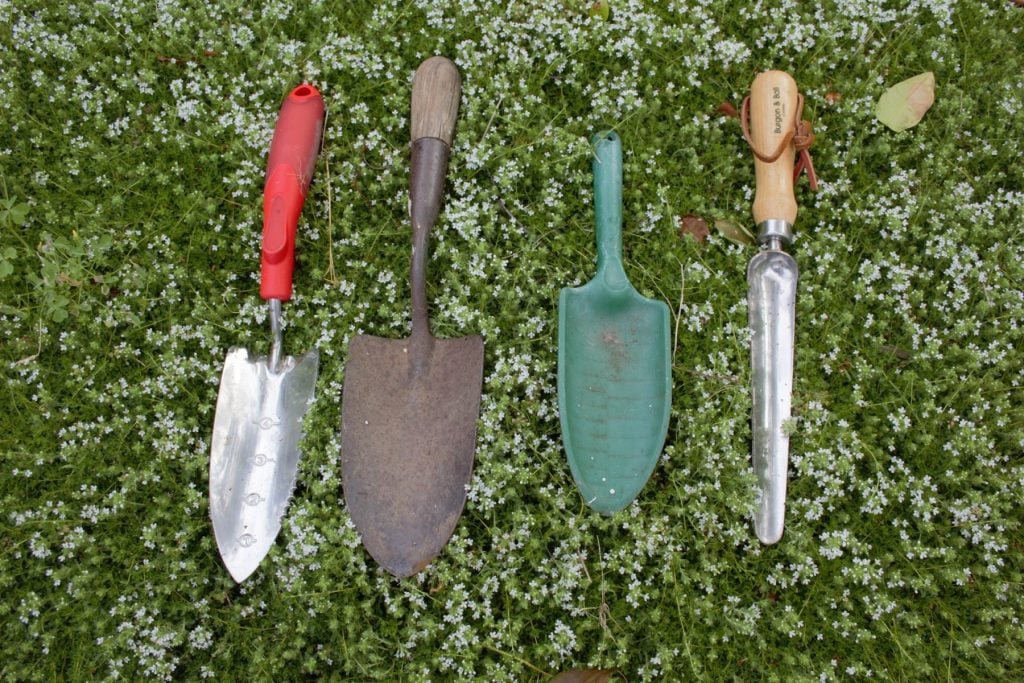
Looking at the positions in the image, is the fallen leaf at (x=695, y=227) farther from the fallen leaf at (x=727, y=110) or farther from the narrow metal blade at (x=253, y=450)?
the narrow metal blade at (x=253, y=450)

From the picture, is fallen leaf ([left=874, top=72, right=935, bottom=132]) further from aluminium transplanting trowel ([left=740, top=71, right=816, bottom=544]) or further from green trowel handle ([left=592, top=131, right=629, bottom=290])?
green trowel handle ([left=592, top=131, right=629, bottom=290])

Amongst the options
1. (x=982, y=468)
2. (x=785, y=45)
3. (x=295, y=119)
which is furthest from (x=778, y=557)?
(x=295, y=119)

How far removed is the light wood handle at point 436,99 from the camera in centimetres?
284

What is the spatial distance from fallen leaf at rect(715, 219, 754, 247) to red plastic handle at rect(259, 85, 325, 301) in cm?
168

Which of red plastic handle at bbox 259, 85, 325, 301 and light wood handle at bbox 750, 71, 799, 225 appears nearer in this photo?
red plastic handle at bbox 259, 85, 325, 301

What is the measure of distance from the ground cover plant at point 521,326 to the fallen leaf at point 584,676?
0.04 metres

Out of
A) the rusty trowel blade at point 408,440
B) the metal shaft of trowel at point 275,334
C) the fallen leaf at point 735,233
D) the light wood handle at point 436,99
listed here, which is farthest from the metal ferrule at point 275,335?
the fallen leaf at point 735,233

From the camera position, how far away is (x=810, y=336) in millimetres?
2855

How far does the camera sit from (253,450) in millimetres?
2703

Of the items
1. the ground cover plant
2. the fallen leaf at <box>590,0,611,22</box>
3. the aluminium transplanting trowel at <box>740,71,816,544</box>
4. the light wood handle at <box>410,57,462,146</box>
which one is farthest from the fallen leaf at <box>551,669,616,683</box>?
the fallen leaf at <box>590,0,611,22</box>

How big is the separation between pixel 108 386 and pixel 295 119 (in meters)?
1.27

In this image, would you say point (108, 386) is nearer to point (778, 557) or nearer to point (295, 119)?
point (295, 119)

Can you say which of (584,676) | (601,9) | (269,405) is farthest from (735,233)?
(269,405)

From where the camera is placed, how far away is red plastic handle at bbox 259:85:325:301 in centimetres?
272
